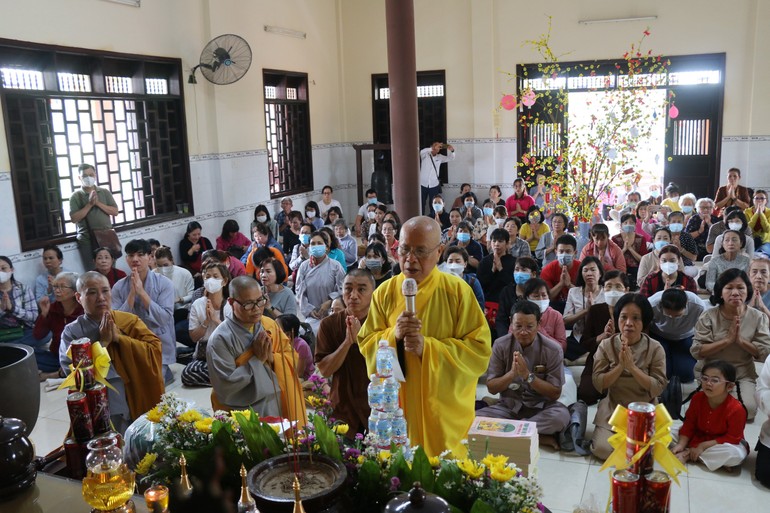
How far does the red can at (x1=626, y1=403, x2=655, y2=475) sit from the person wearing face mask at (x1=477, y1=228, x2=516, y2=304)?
5820 millimetres

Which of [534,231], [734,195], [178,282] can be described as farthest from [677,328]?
[734,195]

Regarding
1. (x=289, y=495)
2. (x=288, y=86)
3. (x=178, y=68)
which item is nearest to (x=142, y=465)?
(x=289, y=495)

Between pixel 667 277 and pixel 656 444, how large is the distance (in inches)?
215

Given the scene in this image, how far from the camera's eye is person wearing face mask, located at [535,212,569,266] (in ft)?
28.9

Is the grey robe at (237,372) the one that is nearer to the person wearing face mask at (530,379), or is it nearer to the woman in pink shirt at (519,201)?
the person wearing face mask at (530,379)

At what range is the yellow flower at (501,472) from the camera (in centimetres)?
235

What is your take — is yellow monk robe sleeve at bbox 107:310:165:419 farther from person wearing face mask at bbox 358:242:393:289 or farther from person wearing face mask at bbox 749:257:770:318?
person wearing face mask at bbox 749:257:770:318

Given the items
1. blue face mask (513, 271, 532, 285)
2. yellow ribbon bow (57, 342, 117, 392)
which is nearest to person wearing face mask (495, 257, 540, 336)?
blue face mask (513, 271, 532, 285)

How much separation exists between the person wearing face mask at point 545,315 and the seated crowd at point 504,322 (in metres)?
0.02

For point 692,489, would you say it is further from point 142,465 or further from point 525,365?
point 142,465

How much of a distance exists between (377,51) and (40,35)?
8238 mm

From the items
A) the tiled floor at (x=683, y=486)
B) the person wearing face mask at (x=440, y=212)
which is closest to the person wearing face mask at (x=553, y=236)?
the person wearing face mask at (x=440, y=212)

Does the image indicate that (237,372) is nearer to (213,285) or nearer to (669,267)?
(213,285)

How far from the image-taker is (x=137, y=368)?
466 centimetres
